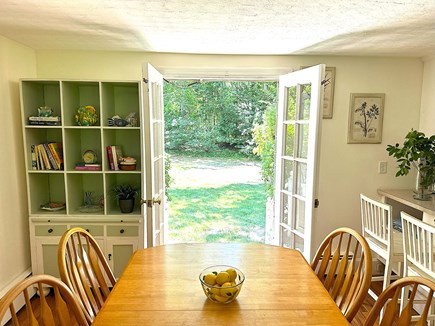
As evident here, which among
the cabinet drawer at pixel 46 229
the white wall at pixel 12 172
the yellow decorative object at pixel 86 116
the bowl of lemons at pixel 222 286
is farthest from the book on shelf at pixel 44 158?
the bowl of lemons at pixel 222 286

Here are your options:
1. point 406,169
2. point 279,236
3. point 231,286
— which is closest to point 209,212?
point 279,236

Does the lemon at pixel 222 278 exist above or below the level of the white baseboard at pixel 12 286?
above

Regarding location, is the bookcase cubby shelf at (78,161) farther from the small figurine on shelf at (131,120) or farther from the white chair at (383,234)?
the white chair at (383,234)

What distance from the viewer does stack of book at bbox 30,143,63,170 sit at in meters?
2.52

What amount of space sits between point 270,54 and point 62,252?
2.31m

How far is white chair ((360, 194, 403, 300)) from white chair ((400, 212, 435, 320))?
104 mm

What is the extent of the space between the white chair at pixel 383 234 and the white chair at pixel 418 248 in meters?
0.10

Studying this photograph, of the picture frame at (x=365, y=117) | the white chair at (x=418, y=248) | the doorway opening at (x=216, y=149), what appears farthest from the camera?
the doorway opening at (x=216, y=149)

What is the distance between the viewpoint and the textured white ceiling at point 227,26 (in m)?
1.62

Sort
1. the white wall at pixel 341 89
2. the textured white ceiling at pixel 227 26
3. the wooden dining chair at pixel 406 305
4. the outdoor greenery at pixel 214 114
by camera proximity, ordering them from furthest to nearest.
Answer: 1. the outdoor greenery at pixel 214 114
2. the white wall at pixel 341 89
3. the textured white ceiling at pixel 227 26
4. the wooden dining chair at pixel 406 305

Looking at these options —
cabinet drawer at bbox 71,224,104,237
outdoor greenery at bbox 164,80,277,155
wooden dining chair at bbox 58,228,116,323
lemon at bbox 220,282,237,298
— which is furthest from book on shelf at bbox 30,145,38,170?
outdoor greenery at bbox 164,80,277,155

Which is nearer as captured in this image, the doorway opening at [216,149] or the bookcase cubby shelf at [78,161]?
the bookcase cubby shelf at [78,161]

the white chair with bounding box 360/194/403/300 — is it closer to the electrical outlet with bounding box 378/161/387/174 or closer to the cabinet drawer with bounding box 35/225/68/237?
the electrical outlet with bounding box 378/161/387/174

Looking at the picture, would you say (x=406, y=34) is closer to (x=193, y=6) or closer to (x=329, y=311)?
(x=193, y=6)
